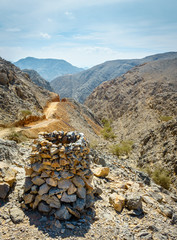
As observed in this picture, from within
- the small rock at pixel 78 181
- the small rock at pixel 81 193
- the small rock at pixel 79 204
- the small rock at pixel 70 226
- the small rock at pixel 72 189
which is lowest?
the small rock at pixel 70 226

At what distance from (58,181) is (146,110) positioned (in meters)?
37.8

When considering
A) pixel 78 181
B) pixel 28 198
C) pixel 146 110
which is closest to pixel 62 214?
pixel 78 181

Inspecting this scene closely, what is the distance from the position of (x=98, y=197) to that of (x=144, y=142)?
17.1 meters

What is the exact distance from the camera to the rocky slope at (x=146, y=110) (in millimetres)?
17531

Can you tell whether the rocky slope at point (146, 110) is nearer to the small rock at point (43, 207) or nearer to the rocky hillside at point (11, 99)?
the small rock at point (43, 207)

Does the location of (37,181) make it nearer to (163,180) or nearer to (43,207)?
(43,207)

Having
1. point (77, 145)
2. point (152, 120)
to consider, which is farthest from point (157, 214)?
point (152, 120)

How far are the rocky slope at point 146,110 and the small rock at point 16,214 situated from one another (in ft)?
41.9

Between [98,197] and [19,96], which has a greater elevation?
[19,96]

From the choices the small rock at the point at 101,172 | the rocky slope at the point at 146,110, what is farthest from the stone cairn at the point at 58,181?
the rocky slope at the point at 146,110

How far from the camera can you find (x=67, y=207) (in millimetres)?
4836

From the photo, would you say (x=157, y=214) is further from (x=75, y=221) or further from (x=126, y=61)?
(x=126, y=61)

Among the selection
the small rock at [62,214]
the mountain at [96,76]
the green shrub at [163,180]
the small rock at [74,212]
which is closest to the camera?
the small rock at [62,214]

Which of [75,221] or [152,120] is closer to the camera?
[75,221]
